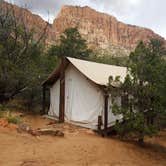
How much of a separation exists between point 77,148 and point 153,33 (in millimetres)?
98154

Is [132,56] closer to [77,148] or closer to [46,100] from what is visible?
[77,148]

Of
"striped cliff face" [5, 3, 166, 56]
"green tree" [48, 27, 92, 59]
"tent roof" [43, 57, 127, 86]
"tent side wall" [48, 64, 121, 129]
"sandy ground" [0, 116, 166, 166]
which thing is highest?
"striped cliff face" [5, 3, 166, 56]

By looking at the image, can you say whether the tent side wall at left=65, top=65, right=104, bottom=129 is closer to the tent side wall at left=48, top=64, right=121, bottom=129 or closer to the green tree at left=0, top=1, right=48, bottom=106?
the tent side wall at left=48, top=64, right=121, bottom=129

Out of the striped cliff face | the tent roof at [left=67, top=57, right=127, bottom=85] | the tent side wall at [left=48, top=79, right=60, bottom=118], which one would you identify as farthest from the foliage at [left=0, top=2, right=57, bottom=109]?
the striped cliff face

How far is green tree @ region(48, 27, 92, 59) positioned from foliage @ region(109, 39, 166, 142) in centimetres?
1617

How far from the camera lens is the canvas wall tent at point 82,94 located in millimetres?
12812

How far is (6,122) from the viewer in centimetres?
1059

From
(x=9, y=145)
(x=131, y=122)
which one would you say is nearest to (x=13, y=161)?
(x=9, y=145)

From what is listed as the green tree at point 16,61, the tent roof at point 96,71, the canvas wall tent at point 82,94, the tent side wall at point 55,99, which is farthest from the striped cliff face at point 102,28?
the canvas wall tent at point 82,94

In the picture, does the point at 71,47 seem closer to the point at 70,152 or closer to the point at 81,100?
the point at 81,100

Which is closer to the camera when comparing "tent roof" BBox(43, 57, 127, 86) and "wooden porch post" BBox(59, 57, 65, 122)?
"tent roof" BBox(43, 57, 127, 86)

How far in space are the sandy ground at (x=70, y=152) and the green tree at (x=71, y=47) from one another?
16151 mm

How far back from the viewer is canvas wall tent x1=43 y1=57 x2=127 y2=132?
1281cm

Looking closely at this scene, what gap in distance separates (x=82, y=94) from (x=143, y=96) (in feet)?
12.8
